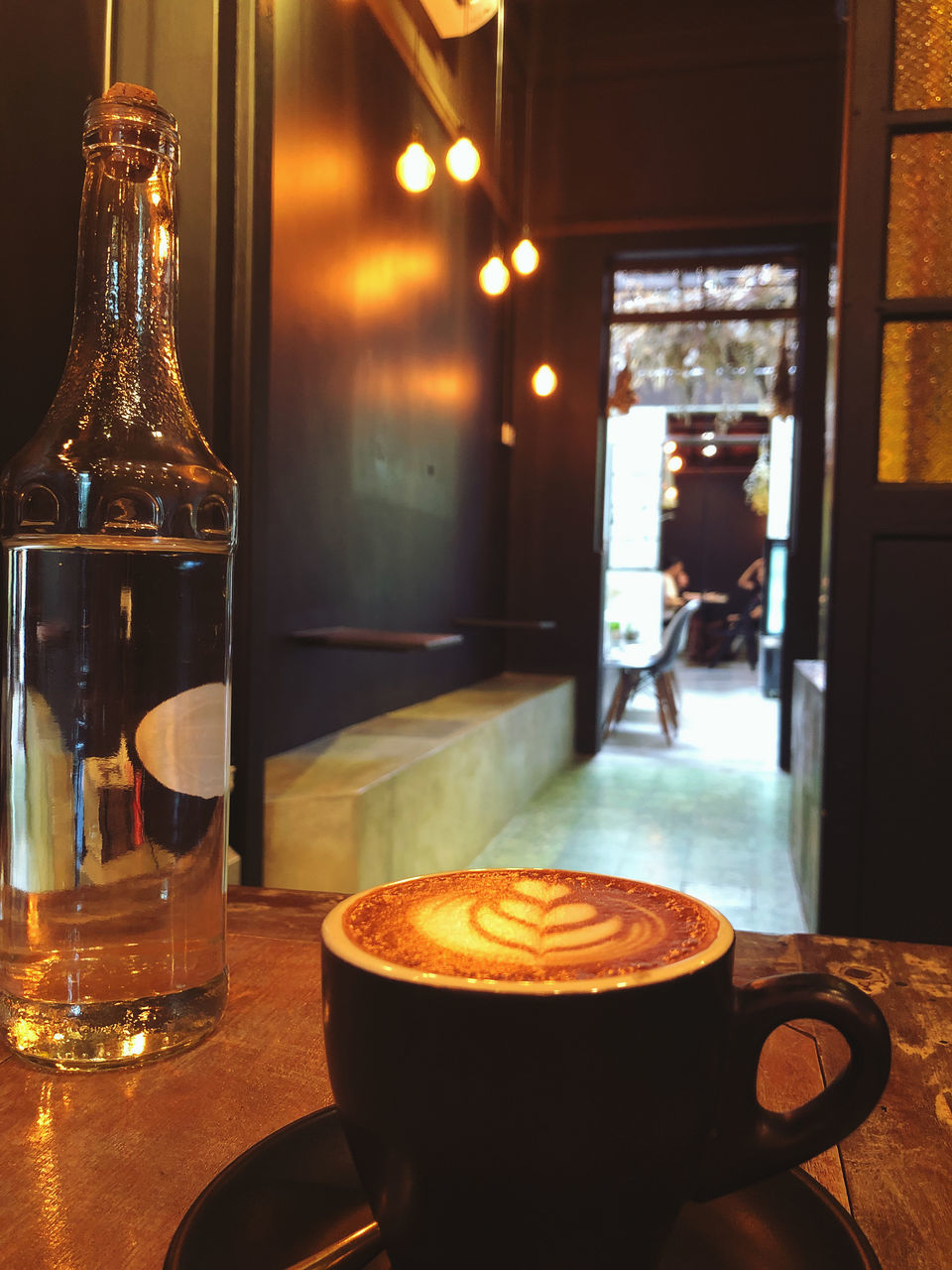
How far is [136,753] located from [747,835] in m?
3.70

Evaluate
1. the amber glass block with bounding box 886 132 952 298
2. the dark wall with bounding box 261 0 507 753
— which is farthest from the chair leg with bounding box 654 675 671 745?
the amber glass block with bounding box 886 132 952 298

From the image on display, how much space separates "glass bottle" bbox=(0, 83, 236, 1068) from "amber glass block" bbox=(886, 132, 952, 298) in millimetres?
1669

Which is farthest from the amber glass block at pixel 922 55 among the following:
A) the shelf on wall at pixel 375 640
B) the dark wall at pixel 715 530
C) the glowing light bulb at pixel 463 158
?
the dark wall at pixel 715 530

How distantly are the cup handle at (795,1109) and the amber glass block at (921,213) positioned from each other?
183 cm

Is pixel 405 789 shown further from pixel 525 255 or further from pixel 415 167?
pixel 525 255

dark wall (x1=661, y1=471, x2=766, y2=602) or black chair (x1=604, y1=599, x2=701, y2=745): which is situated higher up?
dark wall (x1=661, y1=471, x2=766, y2=602)

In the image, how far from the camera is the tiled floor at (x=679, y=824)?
3211 millimetres

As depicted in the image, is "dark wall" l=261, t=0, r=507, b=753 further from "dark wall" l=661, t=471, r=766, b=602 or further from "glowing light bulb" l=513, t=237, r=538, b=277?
"dark wall" l=661, t=471, r=766, b=602

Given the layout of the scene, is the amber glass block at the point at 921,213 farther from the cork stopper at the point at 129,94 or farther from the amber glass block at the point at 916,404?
the cork stopper at the point at 129,94

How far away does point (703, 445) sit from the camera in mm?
15258

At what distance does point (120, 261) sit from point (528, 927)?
1.38ft

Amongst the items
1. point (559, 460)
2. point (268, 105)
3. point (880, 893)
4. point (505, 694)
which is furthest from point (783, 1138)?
point (559, 460)

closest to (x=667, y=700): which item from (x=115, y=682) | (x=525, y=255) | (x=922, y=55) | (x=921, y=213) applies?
(x=525, y=255)

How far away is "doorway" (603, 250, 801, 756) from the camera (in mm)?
5809
